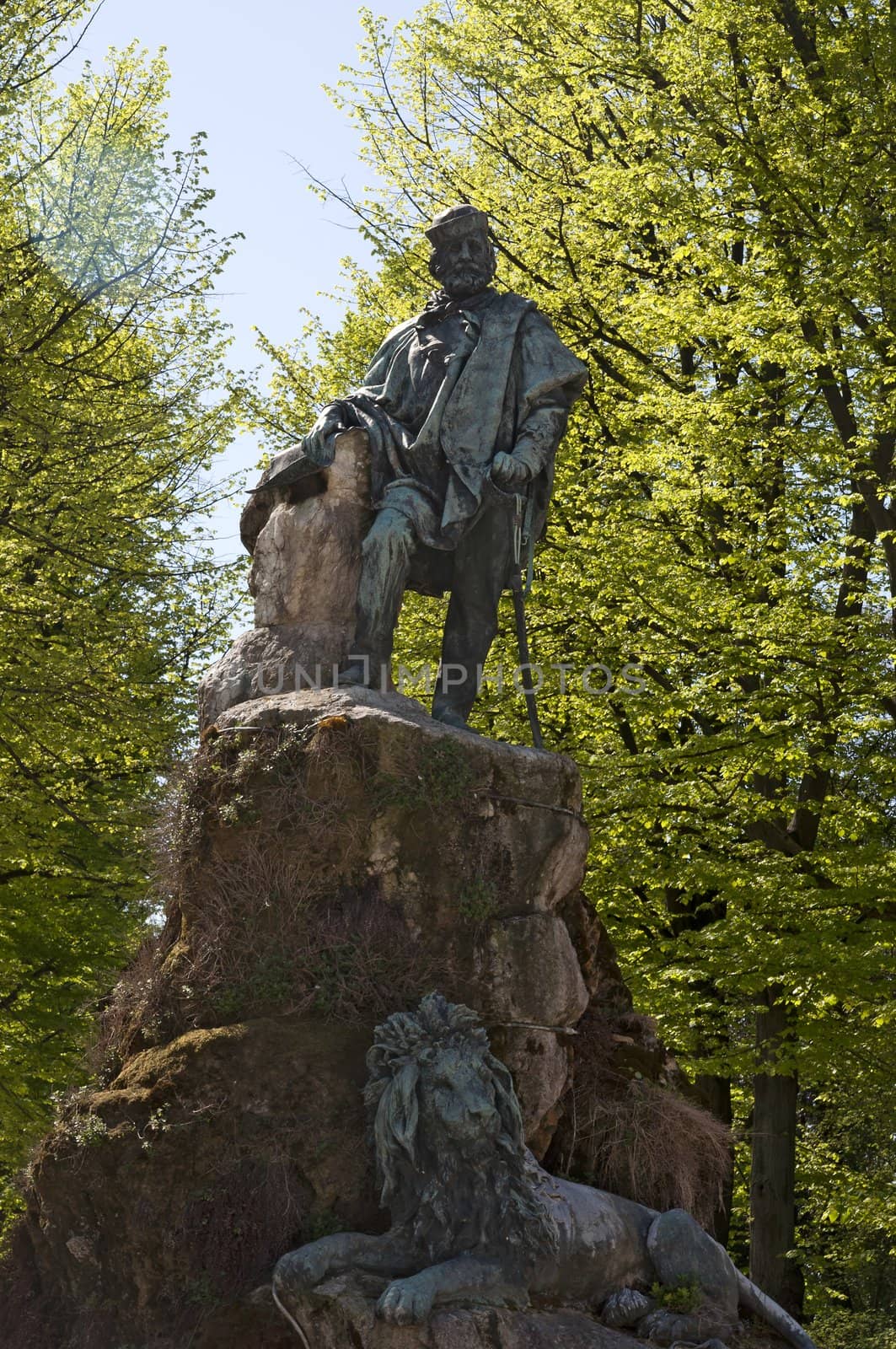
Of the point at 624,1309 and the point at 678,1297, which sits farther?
the point at 678,1297

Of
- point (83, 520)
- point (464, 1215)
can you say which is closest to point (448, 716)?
point (464, 1215)

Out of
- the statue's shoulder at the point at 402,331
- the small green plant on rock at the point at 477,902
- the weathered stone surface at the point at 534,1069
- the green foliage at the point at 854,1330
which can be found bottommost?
the green foliage at the point at 854,1330

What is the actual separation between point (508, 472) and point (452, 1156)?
3194 mm

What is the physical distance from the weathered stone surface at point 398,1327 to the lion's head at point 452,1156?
0.22m

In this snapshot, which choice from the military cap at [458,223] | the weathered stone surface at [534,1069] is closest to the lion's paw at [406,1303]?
the weathered stone surface at [534,1069]

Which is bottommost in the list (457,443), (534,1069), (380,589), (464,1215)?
(464,1215)

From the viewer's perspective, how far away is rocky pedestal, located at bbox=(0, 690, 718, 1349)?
525 cm

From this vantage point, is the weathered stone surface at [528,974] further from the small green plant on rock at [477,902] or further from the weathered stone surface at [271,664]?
the weathered stone surface at [271,664]

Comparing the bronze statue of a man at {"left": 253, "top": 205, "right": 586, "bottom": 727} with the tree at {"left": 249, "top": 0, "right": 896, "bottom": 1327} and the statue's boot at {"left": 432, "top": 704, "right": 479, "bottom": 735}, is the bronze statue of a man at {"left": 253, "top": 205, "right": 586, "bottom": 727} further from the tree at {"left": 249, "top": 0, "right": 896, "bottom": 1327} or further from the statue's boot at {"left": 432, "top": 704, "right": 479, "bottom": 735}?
the tree at {"left": 249, "top": 0, "right": 896, "bottom": 1327}

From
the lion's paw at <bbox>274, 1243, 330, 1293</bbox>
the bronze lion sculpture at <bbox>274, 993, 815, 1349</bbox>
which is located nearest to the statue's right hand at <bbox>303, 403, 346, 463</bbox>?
the bronze lion sculpture at <bbox>274, 993, 815, 1349</bbox>

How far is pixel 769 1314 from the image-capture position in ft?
19.9

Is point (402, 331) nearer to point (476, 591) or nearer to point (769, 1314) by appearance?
point (476, 591)

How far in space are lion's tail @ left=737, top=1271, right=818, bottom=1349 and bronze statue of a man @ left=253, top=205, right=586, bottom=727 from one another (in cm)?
262

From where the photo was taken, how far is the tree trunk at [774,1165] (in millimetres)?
12273
